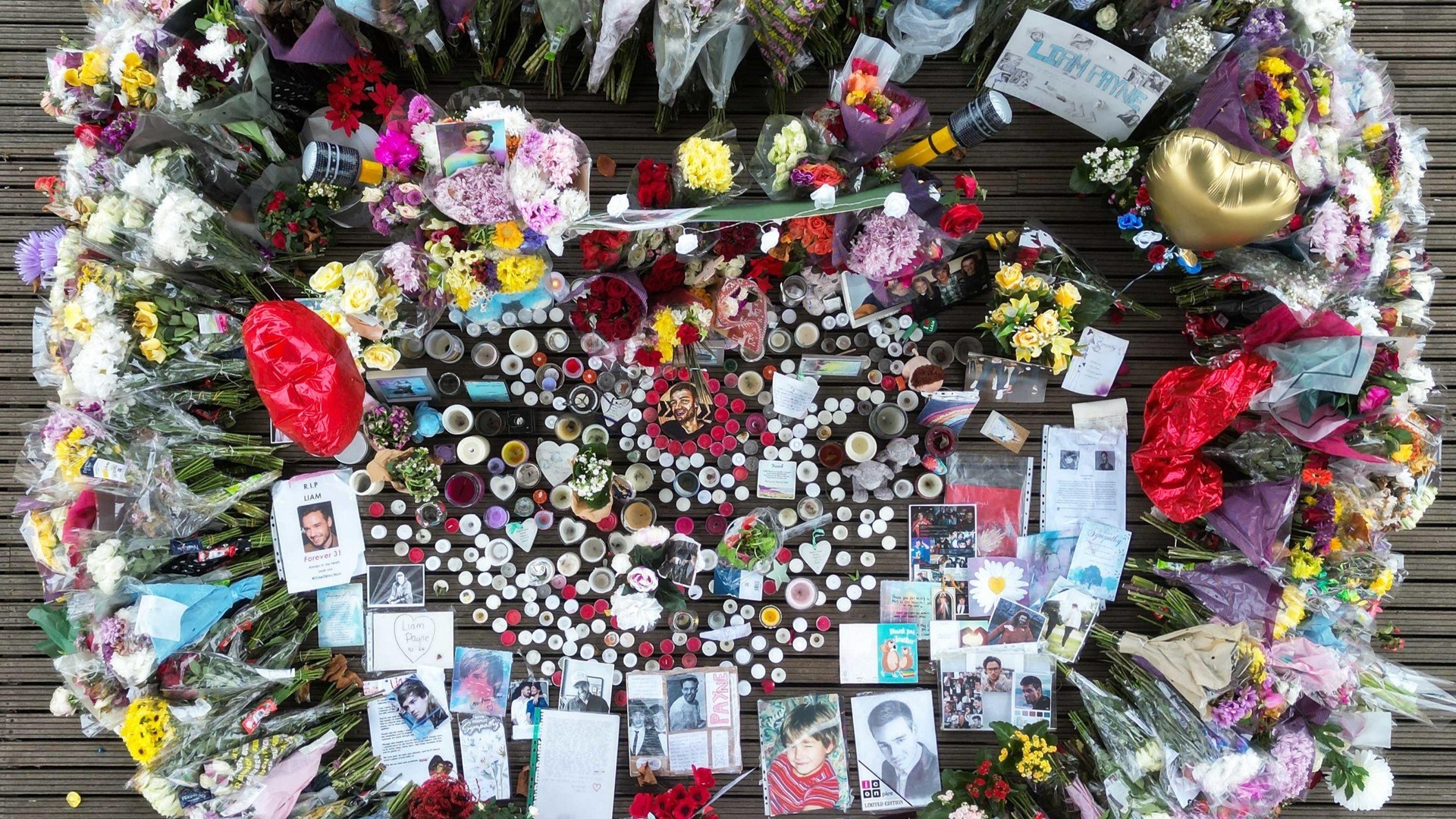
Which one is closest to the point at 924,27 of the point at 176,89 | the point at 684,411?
the point at 684,411

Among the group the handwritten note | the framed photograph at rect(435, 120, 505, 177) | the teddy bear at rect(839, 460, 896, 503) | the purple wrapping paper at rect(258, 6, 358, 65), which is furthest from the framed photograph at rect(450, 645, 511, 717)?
the purple wrapping paper at rect(258, 6, 358, 65)

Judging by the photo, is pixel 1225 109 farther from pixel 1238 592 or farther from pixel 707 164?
pixel 707 164

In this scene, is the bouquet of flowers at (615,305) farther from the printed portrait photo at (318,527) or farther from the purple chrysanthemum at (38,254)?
the purple chrysanthemum at (38,254)

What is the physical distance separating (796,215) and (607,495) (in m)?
1.29

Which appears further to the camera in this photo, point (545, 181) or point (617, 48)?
point (617, 48)

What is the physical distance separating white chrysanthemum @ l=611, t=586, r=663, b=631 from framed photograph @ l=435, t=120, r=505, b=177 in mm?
1721

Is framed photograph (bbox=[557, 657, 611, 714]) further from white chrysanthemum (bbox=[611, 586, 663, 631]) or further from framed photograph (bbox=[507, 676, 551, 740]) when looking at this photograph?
white chrysanthemum (bbox=[611, 586, 663, 631])

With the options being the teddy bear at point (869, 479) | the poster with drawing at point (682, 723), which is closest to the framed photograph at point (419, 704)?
the poster with drawing at point (682, 723)

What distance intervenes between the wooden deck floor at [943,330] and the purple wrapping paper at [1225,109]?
0.46m

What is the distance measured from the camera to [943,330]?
131 inches

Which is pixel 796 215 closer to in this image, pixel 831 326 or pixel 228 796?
pixel 831 326

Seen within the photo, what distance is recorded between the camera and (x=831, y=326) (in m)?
3.27

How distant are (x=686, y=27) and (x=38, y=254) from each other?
2825mm

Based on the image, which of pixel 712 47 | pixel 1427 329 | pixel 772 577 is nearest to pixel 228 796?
pixel 772 577
